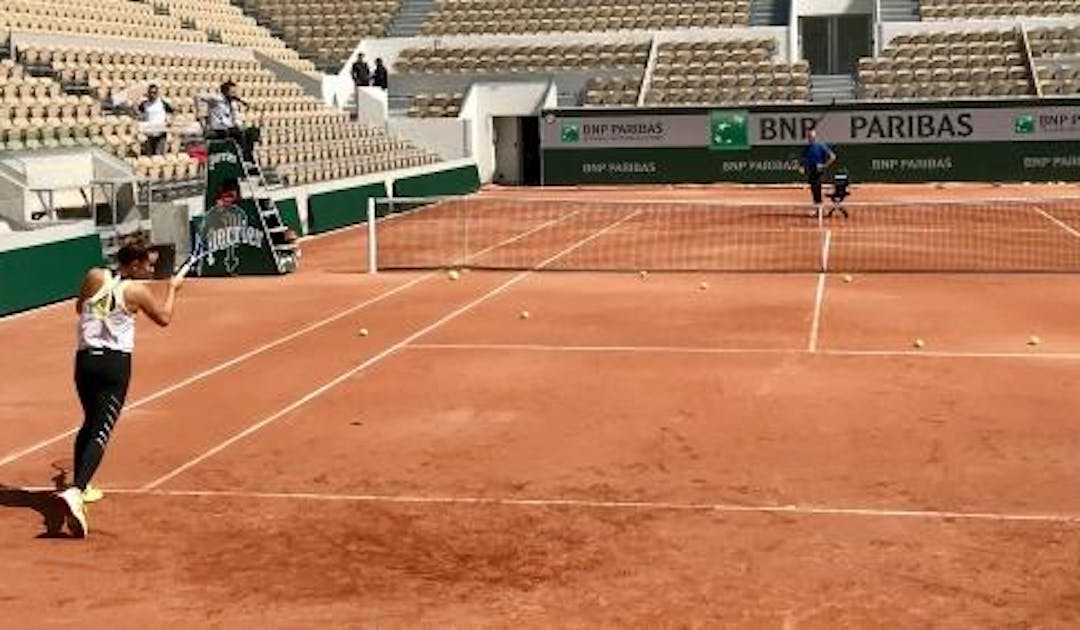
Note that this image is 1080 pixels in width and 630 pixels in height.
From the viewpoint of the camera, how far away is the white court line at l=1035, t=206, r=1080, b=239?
25734mm

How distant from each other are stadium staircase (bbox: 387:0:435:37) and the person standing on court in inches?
1629

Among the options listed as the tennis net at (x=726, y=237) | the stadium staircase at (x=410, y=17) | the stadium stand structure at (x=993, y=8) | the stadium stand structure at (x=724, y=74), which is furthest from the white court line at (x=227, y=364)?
the stadium staircase at (x=410, y=17)

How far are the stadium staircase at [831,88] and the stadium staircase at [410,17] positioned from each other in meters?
14.4

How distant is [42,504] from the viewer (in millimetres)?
9086

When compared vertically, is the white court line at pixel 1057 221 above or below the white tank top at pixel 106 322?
below

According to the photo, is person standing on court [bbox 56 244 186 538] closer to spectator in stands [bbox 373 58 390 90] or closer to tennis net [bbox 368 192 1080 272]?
tennis net [bbox 368 192 1080 272]

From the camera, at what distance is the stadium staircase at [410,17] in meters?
49.1

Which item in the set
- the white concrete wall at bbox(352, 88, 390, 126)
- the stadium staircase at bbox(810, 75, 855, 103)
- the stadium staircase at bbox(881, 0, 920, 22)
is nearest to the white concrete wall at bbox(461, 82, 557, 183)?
the white concrete wall at bbox(352, 88, 390, 126)

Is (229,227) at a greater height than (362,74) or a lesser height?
lesser

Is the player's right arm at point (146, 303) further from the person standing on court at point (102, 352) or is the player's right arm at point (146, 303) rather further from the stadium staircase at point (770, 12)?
the stadium staircase at point (770, 12)

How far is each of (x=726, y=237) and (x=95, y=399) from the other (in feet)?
62.2

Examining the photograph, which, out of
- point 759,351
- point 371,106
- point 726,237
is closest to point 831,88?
point 371,106

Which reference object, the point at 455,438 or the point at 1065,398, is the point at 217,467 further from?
the point at 1065,398

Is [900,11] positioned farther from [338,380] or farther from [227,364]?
[338,380]
